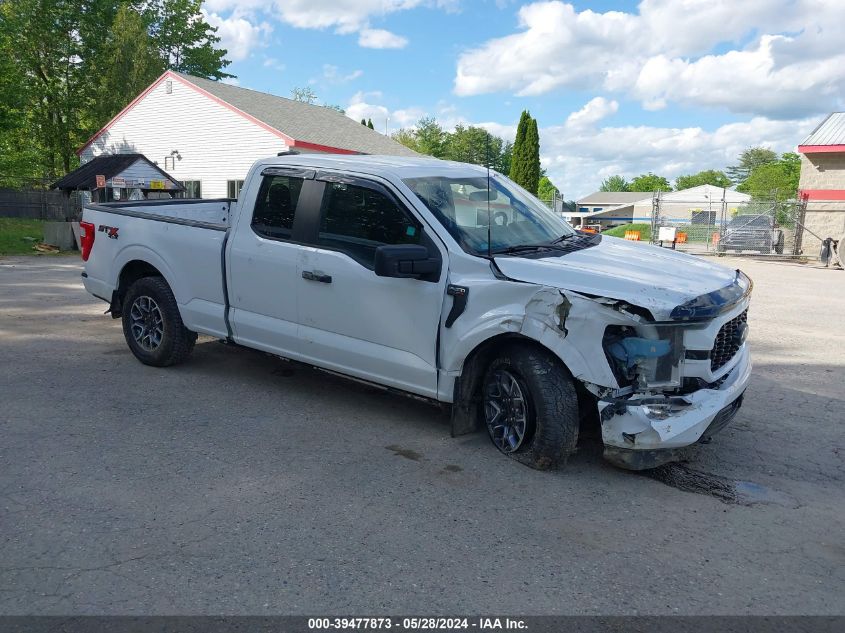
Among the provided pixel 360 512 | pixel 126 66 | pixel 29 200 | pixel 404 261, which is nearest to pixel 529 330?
pixel 404 261

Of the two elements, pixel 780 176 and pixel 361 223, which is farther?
pixel 780 176

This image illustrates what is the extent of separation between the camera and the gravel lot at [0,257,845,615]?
9.92ft

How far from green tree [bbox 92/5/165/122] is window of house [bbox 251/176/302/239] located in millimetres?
32330

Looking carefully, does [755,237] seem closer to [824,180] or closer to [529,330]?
[824,180]

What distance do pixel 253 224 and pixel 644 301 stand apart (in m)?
3.19

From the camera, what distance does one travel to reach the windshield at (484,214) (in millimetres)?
4762

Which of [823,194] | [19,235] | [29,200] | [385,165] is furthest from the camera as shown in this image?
[29,200]

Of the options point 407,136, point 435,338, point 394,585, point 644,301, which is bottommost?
point 394,585

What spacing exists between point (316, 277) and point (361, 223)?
0.51m

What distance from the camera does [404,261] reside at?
4.39m

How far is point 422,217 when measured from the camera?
4.75 metres

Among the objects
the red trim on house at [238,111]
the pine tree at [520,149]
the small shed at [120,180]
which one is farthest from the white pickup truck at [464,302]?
the pine tree at [520,149]

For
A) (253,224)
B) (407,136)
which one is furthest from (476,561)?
(407,136)

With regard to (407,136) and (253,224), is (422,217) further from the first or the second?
(407,136)
